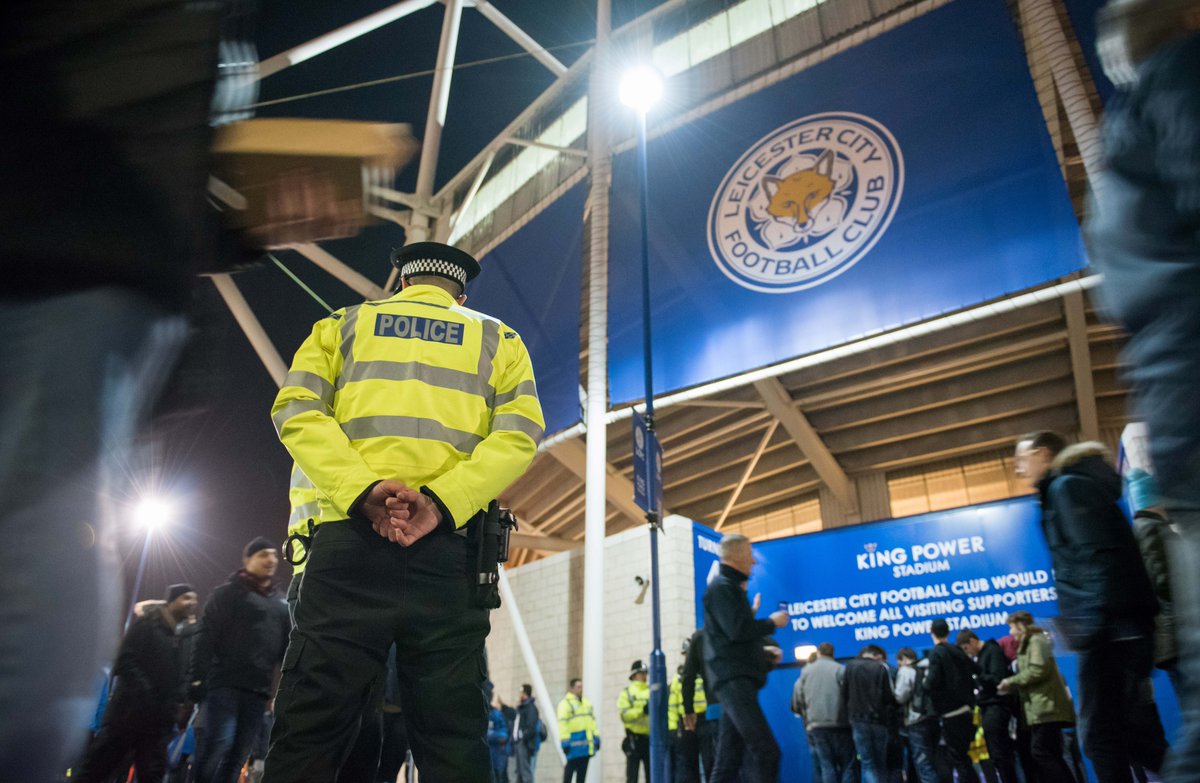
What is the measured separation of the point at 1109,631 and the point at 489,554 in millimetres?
2624

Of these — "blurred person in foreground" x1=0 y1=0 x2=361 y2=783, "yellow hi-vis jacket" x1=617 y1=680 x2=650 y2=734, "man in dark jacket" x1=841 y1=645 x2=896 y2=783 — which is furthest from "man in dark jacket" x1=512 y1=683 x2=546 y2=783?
"blurred person in foreground" x1=0 y1=0 x2=361 y2=783

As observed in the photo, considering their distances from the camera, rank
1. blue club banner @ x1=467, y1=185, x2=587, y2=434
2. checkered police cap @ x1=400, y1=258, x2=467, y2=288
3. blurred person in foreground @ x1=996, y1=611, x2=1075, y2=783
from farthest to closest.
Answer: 1. blue club banner @ x1=467, y1=185, x2=587, y2=434
2. blurred person in foreground @ x1=996, y1=611, x2=1075, y2=783
3. checkered police cap @ x1=400, y1=258, x2=467, y2=288

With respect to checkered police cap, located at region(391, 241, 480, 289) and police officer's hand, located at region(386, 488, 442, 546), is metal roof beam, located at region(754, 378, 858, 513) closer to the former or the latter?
checkered police cap, located at region(391, 241, 480, 289)

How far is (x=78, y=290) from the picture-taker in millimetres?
825

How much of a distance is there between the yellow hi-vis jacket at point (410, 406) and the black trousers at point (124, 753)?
147 inches

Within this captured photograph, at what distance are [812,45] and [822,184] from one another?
14.7 ft

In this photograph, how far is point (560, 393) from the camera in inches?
456

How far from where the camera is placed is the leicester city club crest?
352 inches

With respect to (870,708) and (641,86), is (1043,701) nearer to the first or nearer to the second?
(870,708)

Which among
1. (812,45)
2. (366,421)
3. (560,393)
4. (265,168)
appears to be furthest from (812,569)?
(265,168)

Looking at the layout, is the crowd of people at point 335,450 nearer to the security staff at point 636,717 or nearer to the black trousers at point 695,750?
the black trousers at point 695,750

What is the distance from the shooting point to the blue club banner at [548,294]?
1161cm

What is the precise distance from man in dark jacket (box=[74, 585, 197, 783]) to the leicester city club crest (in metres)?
7.08

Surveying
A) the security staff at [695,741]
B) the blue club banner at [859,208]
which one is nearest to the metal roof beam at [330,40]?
the blue club banner at [859,208]
